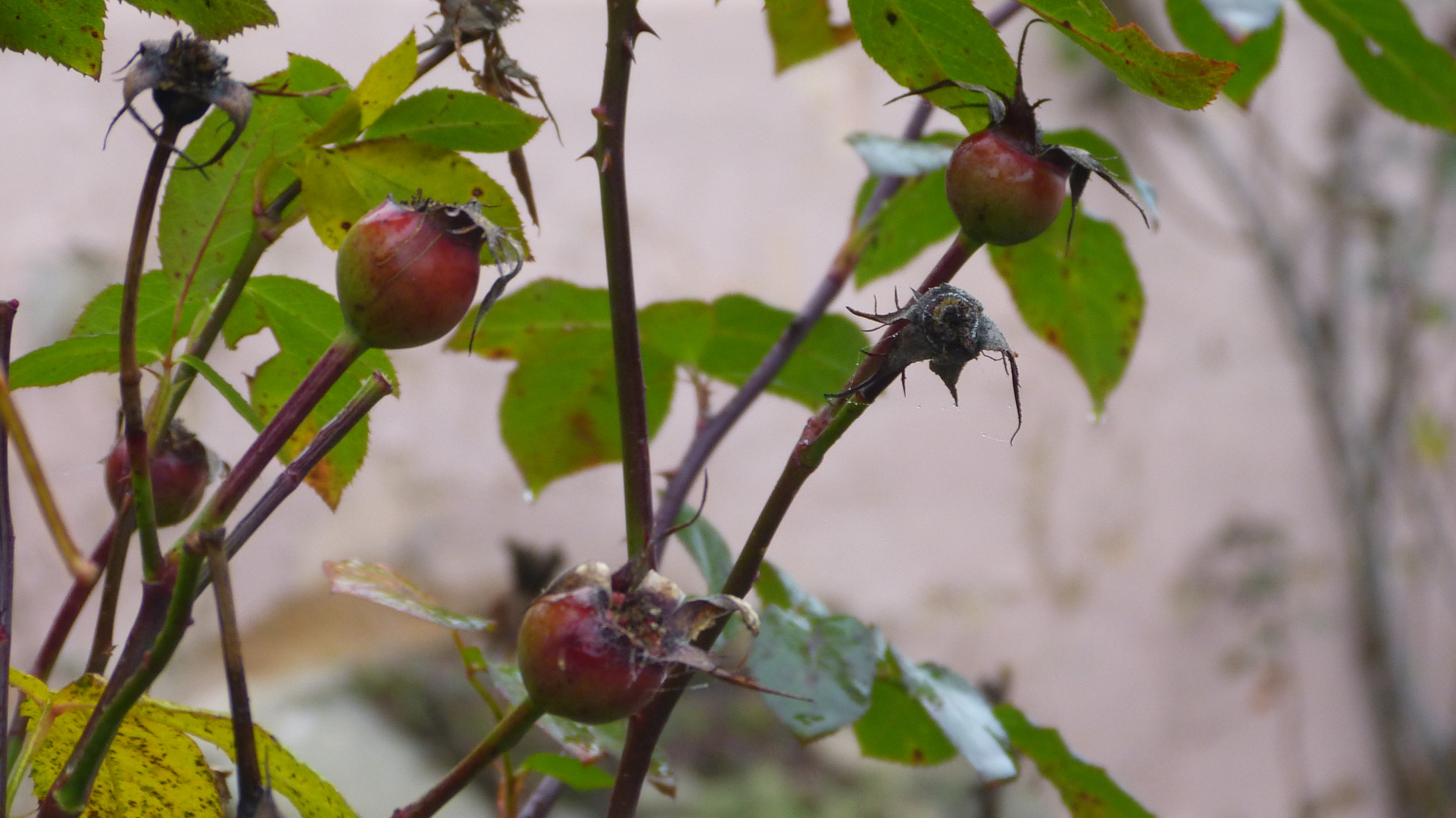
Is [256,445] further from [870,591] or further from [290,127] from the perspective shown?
[870,591]

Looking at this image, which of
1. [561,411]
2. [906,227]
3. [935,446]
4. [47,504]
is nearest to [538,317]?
[561,411]

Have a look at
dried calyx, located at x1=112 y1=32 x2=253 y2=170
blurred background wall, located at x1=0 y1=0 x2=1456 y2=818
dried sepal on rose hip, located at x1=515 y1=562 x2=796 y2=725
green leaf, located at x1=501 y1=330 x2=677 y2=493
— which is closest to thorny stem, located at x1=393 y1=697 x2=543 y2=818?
dried sepal on rose hip, located at x1=515 y1=562 x2=796 y2=725

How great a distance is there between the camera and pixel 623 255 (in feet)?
0.72

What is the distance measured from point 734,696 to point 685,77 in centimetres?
122

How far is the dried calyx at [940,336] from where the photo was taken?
19cm

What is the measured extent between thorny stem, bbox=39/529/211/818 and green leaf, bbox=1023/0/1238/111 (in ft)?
0.60

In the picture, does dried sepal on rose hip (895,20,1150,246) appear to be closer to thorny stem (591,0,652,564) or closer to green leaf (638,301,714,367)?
thorny stem (591,0,652,564)

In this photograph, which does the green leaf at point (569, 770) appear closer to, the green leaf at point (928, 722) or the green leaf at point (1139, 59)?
the green leaf at point (928, 722)

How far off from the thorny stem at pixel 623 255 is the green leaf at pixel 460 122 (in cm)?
3

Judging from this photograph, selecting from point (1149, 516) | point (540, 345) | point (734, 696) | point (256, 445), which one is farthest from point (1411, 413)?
point (256, 445)

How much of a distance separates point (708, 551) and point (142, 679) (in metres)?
0.22

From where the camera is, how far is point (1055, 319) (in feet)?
1.38

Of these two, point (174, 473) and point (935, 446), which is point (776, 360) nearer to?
point (174, 473)

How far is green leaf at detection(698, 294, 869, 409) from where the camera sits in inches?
16.5
